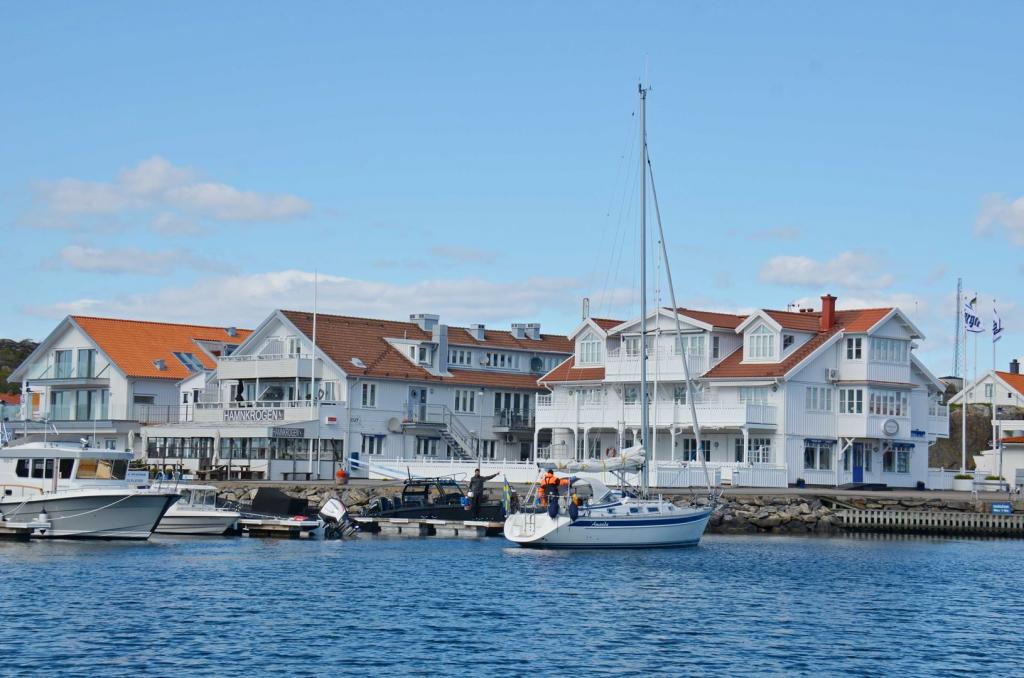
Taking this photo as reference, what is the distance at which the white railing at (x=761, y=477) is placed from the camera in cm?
6719

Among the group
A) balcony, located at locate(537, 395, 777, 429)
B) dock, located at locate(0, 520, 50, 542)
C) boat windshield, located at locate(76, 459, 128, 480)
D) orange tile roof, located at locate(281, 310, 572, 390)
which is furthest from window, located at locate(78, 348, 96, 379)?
dock, located at locate(0, 520, 50, 542)

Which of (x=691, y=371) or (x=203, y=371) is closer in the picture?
(x=691, y=371)

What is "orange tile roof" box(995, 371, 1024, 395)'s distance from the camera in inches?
4724

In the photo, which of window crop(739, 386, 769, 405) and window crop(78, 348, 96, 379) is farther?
window crop(78, 348, 96, 379)

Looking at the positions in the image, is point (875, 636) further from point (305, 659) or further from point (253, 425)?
point (253, 425)

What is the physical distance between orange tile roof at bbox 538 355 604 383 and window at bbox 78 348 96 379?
2756 centimetres

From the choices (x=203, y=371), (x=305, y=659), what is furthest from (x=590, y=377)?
(x=305, y=659)

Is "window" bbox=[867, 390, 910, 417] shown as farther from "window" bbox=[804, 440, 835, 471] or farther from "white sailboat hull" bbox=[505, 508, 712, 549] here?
"white sailboat hull" bbox=[505, 508, 712, 549]

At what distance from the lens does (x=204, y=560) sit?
45750 millimetres

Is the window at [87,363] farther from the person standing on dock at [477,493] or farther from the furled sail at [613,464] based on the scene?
the furled sail at [613,464]

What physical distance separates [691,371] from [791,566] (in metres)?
26.8

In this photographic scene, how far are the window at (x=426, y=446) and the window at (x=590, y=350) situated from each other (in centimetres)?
940

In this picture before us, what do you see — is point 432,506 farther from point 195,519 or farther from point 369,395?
point 369,395

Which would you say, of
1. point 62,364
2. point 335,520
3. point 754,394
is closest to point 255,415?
point 62,364
